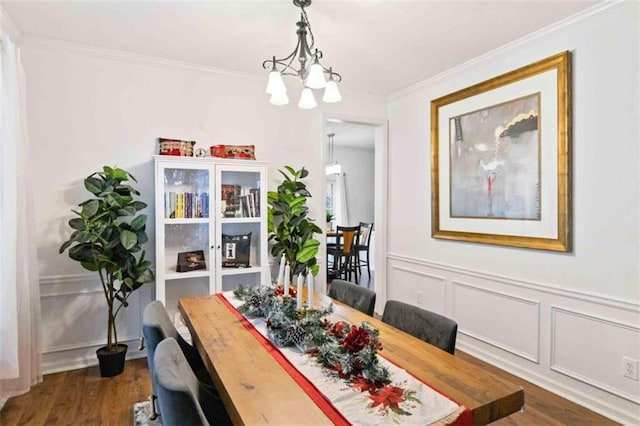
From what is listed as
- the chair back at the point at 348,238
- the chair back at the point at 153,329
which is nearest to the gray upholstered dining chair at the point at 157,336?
the chair back at the point at 153,329

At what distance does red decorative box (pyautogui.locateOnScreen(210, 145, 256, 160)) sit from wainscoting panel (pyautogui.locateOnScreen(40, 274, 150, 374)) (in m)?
1.45

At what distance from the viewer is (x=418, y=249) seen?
388 cm

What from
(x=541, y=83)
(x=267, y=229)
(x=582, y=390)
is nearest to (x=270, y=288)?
(x=267, y=229)

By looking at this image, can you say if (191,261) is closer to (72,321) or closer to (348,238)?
(72,321)

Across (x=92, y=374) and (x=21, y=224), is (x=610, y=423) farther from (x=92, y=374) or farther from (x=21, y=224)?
(x=21, y=224)

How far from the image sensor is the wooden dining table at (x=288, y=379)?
110cm

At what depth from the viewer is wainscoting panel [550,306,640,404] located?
2.25 meters

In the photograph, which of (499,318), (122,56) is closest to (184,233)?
(122,56)

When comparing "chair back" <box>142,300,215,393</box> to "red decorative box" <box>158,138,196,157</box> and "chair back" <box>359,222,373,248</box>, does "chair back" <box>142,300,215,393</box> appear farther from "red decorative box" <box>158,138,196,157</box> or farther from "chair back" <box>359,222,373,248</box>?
"chair back" <box>359,222,373,248</box>

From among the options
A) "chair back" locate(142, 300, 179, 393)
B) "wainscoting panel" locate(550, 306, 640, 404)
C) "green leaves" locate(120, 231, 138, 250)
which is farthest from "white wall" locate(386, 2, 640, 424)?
"green leaves" locate(120, 231, 138, 250)

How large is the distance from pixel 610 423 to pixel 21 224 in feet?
12.8

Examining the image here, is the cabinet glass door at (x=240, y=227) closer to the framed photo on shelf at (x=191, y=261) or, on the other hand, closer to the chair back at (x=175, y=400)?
the framed photo on shelf at (x=191, y=261)

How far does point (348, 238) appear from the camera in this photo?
247 inches

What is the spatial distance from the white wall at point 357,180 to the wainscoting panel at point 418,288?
395 cm
